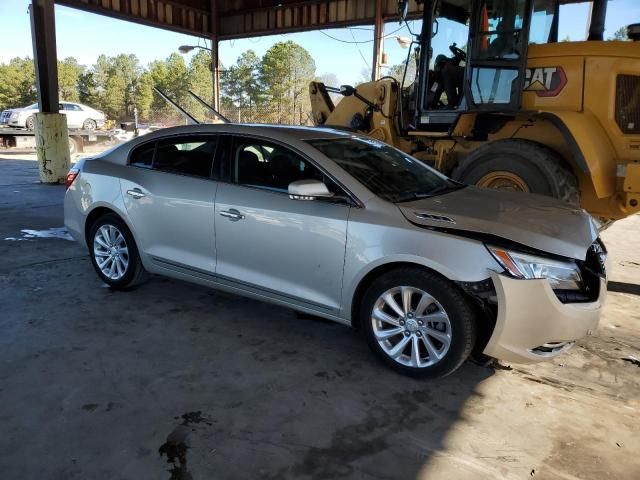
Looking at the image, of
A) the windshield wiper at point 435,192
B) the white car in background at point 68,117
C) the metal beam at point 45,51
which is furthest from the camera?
the white car in background at point 68,117

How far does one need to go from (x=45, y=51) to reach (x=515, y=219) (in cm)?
1193

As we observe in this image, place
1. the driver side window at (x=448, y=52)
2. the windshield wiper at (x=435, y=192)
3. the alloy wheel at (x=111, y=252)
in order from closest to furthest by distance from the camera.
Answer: the windshield wiper at (x=435, y=192) < the alloy wheel at (x=111, y=252) < the driver side window at (x=448, y=52)

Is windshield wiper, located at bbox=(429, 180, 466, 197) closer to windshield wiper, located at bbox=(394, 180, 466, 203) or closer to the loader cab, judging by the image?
windshield wiper, located at bbox=(394, 180, 466, 203)

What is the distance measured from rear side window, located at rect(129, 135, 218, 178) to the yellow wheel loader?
10.3 ft

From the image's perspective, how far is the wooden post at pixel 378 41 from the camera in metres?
14.3

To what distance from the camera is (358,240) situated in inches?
132

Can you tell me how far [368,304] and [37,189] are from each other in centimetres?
1032

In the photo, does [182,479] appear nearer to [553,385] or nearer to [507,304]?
[507,304]

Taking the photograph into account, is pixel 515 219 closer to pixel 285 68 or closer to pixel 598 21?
pixel 598 21

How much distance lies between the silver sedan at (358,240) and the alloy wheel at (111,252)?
15 mm

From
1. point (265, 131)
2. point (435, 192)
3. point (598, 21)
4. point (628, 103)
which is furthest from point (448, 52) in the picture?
point (265, 131)

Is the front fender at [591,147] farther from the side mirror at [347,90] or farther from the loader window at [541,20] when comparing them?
the side mirror at [347,90]

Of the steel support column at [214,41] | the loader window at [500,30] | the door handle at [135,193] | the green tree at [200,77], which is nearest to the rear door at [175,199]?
the door handle at [135,193]

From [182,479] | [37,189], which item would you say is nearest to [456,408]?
[182,479]
